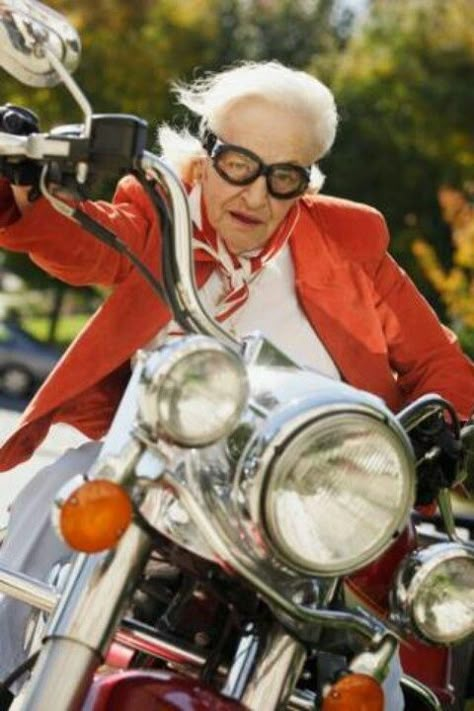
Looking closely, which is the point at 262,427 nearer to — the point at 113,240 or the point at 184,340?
the point at 184,340

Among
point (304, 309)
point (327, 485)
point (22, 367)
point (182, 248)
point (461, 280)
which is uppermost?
point (461, 280)

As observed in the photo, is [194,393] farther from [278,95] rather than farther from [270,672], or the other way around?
[278,95]

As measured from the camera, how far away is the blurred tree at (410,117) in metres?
33.0

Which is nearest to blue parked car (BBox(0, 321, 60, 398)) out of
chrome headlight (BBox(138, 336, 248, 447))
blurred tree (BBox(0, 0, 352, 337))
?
blurred tree (BBox(0, 0, 352, 337))

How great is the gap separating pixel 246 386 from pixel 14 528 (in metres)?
1.19

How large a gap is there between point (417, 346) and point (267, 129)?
68cm

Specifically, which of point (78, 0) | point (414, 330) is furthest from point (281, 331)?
point (78, 0)

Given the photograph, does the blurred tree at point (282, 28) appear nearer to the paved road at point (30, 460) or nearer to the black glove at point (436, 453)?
the paved road at point (30, 460)

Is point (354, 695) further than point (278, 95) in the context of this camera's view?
No

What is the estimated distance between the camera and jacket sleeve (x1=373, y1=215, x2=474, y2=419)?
12.7ft

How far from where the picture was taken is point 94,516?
2.50 m

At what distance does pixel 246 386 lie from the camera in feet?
8.32

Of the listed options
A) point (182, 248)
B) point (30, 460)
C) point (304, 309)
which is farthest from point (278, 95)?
point (30, 460)

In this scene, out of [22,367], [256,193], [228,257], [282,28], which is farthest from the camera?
[282,28]
